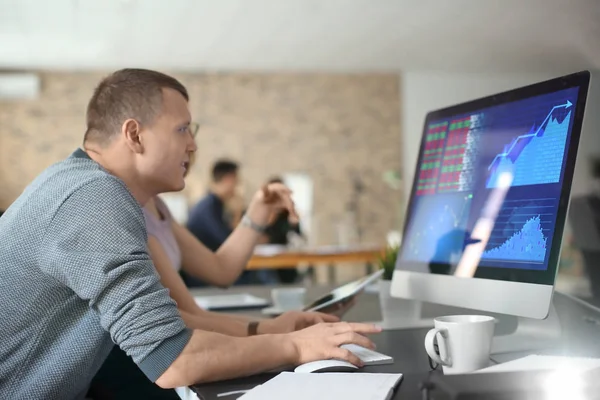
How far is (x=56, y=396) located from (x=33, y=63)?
21.1 ft

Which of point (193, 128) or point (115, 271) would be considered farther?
point (193, 128)

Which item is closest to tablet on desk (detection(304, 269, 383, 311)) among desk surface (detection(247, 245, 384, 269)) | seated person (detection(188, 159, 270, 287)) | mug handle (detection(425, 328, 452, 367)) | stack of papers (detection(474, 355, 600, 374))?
mug handle (detection(425, 328, 452, 367))

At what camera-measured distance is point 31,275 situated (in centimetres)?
103

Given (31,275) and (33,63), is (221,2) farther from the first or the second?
(31,275)

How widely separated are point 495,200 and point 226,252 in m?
0.97

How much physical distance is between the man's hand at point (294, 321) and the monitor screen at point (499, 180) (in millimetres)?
198

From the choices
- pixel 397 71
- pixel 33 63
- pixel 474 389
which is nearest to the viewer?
pixel 474 389

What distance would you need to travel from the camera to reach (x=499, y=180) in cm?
110

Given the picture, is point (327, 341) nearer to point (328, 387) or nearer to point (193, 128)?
point (328, 387)

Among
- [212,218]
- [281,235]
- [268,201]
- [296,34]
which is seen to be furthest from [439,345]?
[296,34]

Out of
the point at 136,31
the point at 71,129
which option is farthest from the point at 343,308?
the point at 71,129

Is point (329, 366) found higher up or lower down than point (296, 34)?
lower down

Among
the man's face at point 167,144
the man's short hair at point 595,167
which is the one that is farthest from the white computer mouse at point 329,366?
the man's short hair at point 595,167

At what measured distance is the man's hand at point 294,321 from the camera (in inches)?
48.9
